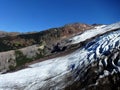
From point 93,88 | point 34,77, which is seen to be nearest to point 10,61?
point 34,77

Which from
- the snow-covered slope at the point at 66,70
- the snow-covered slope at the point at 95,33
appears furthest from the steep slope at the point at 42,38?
the snow-covered slope at the point at 66,70

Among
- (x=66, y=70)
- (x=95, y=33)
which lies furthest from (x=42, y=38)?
(x=66, y=70)

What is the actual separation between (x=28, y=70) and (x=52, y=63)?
333 centimetres

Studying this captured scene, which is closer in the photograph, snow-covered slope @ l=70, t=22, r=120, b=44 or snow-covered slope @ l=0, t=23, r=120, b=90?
snow-covered slope @ l=0, t=23, r=120, b=90

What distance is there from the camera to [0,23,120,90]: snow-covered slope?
3441 centimetres

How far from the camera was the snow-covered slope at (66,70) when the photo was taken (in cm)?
3441

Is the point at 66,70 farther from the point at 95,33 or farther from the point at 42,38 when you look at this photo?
the point at 42,38

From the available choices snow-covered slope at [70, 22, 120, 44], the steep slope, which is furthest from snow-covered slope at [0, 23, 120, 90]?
the steep slope

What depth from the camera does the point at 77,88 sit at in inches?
1260

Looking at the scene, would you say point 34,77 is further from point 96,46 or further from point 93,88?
point 93,88

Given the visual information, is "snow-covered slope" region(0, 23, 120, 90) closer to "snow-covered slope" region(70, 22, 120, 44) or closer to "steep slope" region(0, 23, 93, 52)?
"snow-covered slope" region(70, 22, 120, 44)

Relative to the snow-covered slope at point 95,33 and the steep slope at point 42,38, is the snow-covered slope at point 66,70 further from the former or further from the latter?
the steep slope at point 42,38

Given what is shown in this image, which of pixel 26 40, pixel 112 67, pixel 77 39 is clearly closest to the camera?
pixel 112 67

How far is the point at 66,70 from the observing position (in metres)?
38.4
